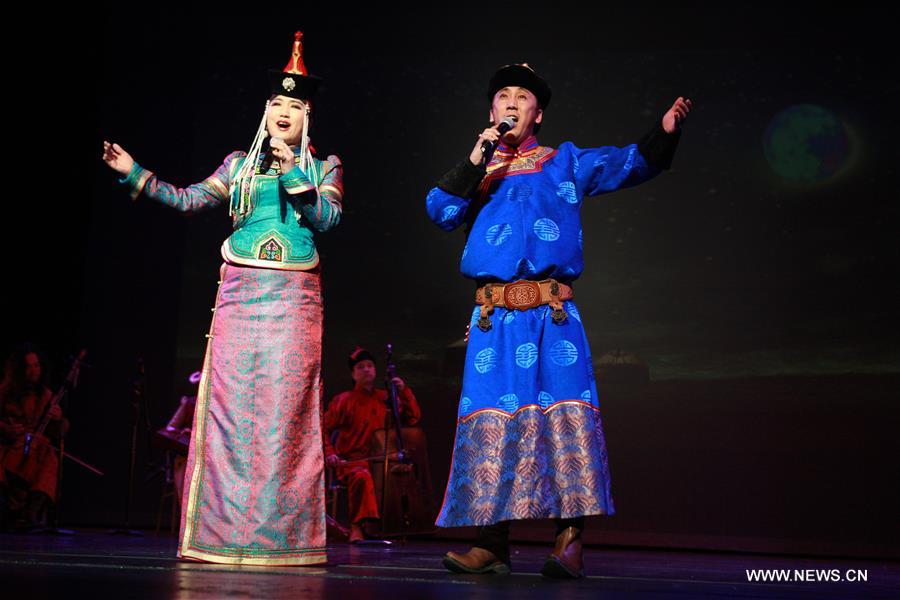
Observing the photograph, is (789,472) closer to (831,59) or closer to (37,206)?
(831,59)

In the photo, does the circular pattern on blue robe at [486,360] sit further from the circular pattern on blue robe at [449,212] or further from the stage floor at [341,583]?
the stage floor at [341,583]

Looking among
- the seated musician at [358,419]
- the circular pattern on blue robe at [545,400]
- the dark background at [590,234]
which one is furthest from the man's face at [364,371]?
the circular pattern on blue robe at [545,400]

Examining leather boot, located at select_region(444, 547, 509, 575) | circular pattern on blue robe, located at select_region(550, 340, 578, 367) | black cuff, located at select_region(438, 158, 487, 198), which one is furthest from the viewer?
black cuff, located at select_region(438, 158, 487, 198)

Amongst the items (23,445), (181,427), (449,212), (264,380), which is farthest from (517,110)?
(23,445)

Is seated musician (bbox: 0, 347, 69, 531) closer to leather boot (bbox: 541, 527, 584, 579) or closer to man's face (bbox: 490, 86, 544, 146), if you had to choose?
man's face (bbox: 490, 86, 544, 146)

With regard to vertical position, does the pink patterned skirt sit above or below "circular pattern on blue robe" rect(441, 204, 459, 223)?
below

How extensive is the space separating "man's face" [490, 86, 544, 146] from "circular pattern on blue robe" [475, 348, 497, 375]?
2.31 ft

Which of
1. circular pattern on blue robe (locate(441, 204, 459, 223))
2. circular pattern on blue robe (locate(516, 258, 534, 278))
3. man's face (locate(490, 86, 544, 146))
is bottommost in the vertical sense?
circular pattern on blue robe (locate(516, 258, 534, 278))

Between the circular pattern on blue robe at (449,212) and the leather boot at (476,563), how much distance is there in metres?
1.02

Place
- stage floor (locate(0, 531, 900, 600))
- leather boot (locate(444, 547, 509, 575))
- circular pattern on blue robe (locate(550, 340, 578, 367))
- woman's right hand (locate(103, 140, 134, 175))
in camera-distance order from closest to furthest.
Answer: stage floor (locate(0, 531, 900, 600)) → leather boot (locate(444, 547, 509, 575)) → circular pattern on blue robe (locate(550, 340, 578, 367)) → woman's right hand (locate(103, 140, 134, 175))

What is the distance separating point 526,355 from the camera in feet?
9.41

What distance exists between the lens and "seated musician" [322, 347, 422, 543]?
618 cm

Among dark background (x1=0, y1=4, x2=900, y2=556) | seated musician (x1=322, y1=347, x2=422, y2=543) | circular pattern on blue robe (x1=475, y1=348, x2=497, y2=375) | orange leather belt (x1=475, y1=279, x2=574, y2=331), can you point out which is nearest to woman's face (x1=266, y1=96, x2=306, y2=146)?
orange leather belt (x1=475, y1=279, x2=574, y2=331)

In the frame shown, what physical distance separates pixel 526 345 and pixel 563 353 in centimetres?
11
